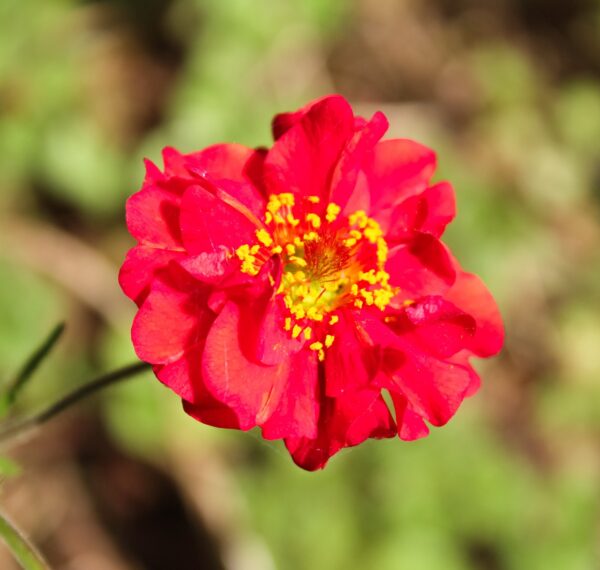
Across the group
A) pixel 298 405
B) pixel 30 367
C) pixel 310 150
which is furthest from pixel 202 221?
pixel 30 367

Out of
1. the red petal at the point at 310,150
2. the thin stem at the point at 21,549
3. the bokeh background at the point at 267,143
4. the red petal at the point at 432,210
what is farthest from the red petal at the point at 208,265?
the bokeh background at the point at 267,143

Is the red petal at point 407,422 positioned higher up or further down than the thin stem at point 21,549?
higher up

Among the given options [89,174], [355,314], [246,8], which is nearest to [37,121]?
[89,174]

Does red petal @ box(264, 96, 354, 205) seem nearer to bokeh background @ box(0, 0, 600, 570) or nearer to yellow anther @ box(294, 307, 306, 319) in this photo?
yellow anther @ box(294, 307, 306, 319)

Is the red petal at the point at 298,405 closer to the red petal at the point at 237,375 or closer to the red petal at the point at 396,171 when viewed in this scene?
the red petal at the point at 237,375

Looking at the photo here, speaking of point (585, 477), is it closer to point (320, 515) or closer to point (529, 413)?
point (529, 413)

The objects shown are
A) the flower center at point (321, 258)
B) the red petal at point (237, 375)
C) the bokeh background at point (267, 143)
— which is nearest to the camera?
the red petal at point (237, 375)
